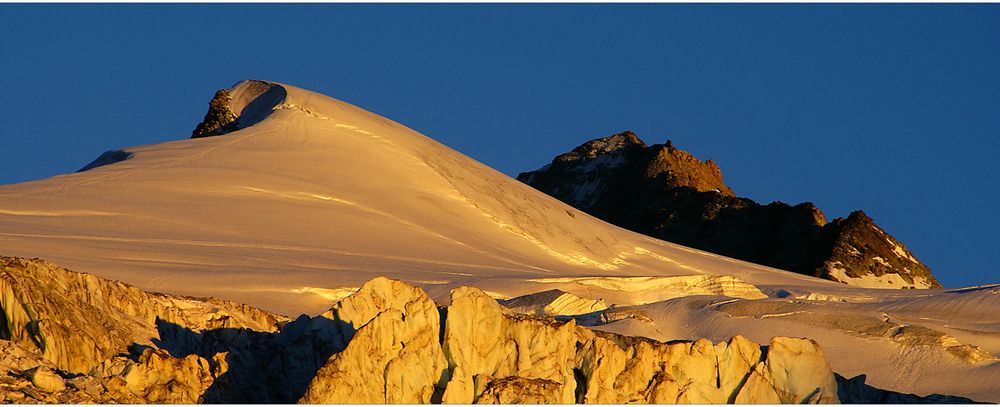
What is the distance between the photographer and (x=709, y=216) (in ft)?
311

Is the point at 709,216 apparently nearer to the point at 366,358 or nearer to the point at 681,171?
the point at 681,171

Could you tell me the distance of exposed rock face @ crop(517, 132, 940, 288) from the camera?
85.5m

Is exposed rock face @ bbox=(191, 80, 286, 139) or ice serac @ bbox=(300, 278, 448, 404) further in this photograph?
exposed rock face @ bbox=(191, 80, 286, 139)

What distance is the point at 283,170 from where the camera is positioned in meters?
63.1

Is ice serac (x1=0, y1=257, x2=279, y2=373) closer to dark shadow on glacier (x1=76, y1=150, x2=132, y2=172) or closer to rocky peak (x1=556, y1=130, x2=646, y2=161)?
dark shadow on glacier (x1=76, y1=150, x2=132, y2=172)

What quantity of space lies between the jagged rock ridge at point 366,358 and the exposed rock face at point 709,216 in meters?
51.8

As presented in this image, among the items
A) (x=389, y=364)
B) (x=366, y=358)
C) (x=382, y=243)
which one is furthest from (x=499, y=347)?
(x=382, y=243)

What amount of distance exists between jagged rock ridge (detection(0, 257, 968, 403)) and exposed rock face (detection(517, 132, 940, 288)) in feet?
170

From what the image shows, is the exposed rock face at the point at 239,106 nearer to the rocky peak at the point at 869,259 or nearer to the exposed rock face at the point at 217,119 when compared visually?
the exposed rock face at the point at 217,119

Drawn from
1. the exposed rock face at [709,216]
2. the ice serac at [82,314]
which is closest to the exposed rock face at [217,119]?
the exposed rock face at [709,216]

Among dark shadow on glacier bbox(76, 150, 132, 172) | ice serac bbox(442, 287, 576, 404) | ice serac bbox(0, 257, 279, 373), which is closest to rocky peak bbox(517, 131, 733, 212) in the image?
dark shadow on glacier bbox(76, 150, 132, 172)

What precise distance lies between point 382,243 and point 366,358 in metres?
27.7

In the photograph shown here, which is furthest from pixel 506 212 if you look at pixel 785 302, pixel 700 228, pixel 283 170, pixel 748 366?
pixel 748 366

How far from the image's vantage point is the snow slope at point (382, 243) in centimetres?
4647
